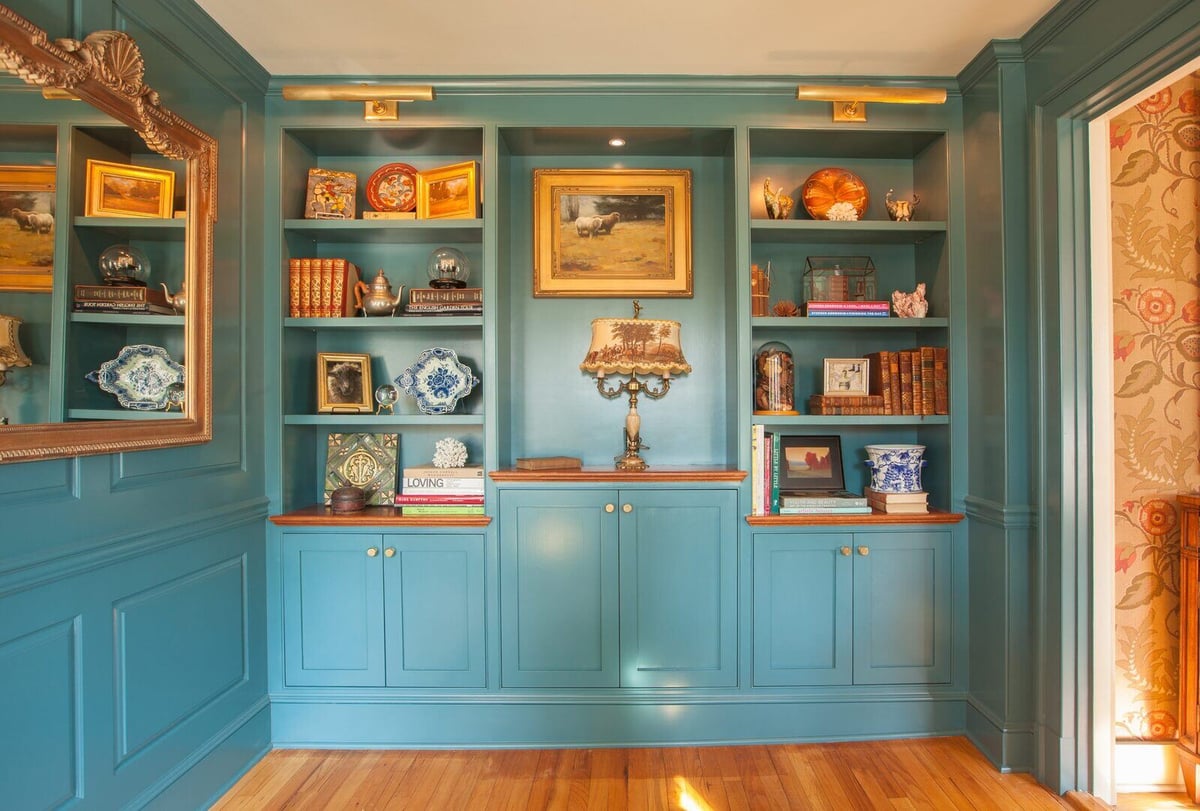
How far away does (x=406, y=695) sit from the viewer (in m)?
2.51

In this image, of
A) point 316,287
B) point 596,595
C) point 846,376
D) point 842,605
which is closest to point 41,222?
point 316,287

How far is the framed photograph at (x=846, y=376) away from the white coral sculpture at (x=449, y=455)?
5.23 feet

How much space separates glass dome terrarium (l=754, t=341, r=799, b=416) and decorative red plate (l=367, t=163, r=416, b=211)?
5.48 feet

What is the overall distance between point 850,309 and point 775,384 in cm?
43

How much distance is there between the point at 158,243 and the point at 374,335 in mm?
1032

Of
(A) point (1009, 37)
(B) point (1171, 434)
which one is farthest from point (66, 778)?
(A) point (1009, 37)

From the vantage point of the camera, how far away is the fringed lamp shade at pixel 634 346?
2.67 meters

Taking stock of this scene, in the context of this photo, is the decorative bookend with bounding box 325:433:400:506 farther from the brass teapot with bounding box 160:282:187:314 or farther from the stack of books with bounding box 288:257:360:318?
the brass teapot with bounding box 160:282:187:314

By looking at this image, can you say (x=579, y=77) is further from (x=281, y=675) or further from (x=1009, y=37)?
(x=281, y=675)

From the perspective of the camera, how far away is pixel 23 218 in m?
1.44

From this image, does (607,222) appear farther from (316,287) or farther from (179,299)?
(179,299)

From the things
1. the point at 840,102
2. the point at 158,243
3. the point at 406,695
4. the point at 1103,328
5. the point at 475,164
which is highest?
the point at 840,102

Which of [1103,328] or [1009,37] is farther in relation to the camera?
[1009,37]

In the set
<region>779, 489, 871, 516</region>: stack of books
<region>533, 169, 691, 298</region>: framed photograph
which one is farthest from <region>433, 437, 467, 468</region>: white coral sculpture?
<region>779, 489, 871, 516</region>: stack of books
